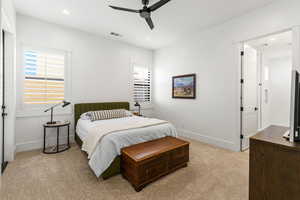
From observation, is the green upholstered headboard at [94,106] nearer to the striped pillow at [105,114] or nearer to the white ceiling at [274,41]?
the striped pillow at [105,114]

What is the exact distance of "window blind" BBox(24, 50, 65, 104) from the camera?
10.7 ft

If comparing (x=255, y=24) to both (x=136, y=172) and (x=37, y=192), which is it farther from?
(x=37, y=192)

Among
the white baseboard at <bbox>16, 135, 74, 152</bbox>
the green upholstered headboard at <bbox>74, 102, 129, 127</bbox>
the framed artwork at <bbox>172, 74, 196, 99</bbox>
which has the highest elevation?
the framed artwork at <bbox>172, 74, 196, 99</bbox>

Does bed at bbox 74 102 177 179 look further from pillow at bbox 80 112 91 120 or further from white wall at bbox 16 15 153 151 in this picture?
white wall at bbox 16 15 153 151

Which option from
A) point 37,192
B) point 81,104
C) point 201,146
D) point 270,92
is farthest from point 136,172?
point 270,92

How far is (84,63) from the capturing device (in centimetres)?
402

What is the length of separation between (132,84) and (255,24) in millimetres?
3682

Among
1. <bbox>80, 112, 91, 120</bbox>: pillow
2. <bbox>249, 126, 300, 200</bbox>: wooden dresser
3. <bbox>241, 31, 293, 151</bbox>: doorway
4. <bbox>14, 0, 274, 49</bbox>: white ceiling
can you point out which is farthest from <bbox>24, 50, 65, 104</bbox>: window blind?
<bbox>241, 31, 293, 151</bbox>: doorway

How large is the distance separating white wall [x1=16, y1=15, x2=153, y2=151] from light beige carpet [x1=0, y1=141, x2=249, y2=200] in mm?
767

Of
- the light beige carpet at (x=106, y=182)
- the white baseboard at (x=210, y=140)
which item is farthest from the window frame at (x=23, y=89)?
the white baseboard at (x=210, y=140)

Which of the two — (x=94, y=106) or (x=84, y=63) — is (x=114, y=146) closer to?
(x=94, y=106)

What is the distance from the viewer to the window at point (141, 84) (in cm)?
517

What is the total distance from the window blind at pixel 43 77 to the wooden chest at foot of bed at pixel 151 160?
259cm

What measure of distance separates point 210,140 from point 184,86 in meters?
1.75
